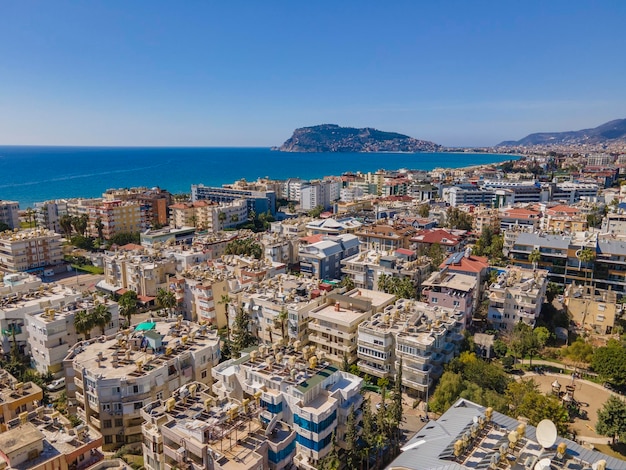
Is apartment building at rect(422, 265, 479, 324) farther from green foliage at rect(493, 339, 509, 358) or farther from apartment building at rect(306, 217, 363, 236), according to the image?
apartment building at rect(306, 217, 363, 236)

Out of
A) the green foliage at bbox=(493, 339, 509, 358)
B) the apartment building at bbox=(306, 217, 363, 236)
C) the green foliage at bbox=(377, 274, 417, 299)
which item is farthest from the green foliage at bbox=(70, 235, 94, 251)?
the green foliage at bbox=(493, 339, 509, 358)

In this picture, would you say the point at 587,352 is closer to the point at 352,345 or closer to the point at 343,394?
the point at 352,345

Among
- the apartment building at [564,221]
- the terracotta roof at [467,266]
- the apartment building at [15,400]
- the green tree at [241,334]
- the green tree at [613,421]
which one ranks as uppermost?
the apartment building at [564,221]

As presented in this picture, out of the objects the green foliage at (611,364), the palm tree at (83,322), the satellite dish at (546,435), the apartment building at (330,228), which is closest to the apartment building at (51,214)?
the apartment building at (330,228)

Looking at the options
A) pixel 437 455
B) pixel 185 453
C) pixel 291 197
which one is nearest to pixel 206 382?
pixel 185 453

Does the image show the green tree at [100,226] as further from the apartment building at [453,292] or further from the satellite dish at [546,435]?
the satellite dish at [546,435]

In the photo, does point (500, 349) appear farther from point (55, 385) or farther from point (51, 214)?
point (51, 214)

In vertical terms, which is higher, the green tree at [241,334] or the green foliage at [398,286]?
the green foliage at [398,286]

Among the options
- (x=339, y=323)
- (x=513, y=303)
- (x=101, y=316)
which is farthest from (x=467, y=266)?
(x=101, y=316)
